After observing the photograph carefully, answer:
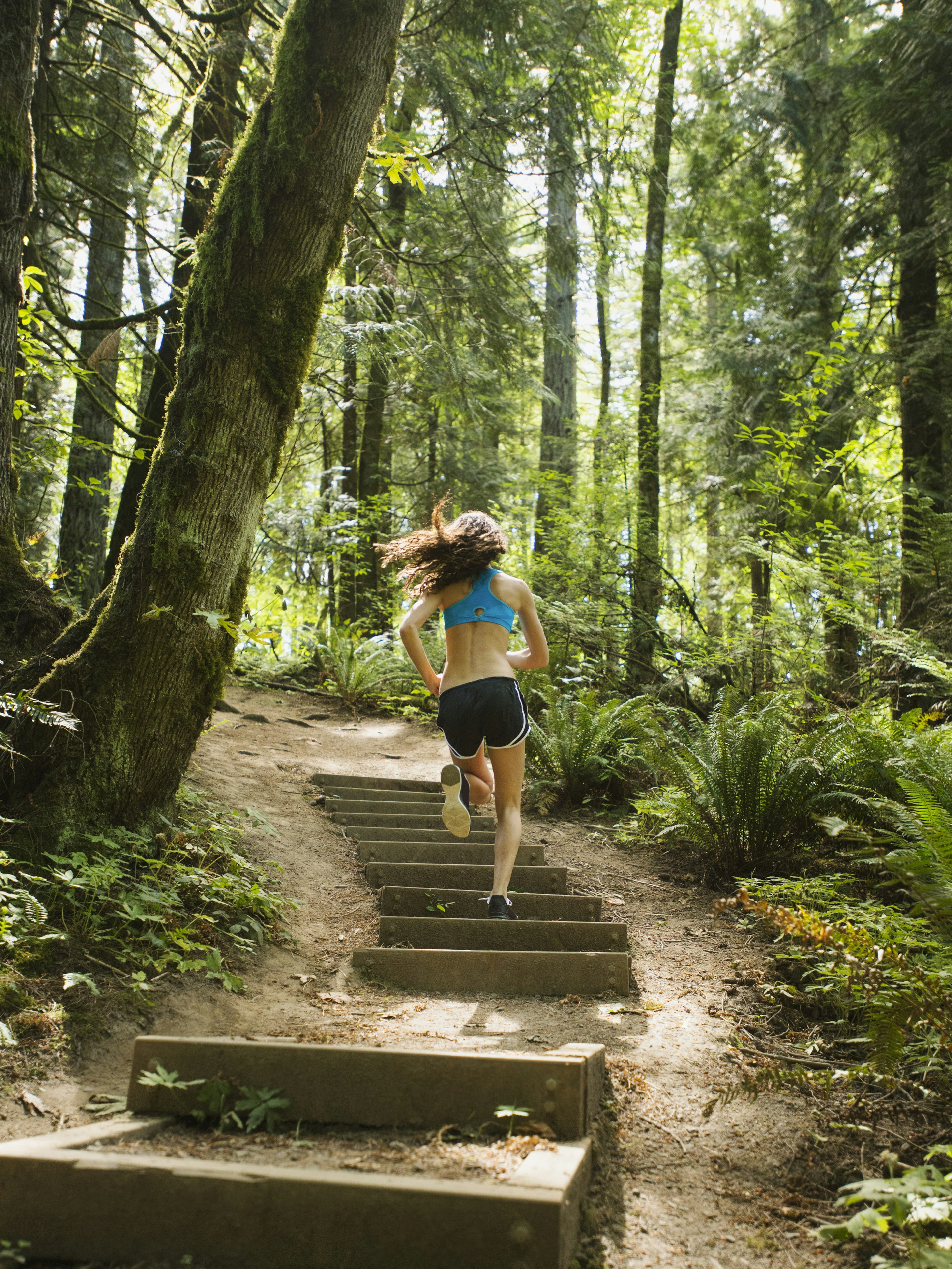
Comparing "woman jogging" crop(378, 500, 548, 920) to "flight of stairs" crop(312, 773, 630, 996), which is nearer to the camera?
"flight of stairs" crop(312, 773, 630, 996)

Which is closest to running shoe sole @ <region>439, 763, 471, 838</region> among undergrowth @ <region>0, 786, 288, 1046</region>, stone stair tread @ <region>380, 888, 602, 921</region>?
stone stair tread @ <region>380, 888, 602, 921</region>

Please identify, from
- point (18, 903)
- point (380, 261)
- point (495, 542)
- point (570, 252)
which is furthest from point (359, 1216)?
point (570, 252)

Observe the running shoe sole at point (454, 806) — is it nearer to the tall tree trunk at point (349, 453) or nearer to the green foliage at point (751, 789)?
the green foliage at point (751, 789)

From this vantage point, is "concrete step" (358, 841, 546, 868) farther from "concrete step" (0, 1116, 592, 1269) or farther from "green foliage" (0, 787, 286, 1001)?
"concrete step" (0, 1116, 592, 1269)

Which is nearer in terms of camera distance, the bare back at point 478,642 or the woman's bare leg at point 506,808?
the woman's bare leg at point 506,808

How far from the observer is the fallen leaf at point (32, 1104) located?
2.60m

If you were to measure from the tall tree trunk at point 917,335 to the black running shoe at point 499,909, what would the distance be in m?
6.52

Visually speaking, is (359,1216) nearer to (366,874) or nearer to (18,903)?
(18,903)

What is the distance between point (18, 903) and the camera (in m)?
3.50

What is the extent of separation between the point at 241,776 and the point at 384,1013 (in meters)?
4.01

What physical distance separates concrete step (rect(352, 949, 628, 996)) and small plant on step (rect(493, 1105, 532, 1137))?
1693 mm

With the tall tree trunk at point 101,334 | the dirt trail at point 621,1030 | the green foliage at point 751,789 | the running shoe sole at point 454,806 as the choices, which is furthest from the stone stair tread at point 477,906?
the tall tree trunk at point 101,334

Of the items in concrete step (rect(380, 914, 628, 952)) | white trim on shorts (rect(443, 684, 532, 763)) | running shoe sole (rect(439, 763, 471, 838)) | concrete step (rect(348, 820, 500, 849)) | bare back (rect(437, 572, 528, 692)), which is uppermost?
bare back (rect(437, 572, 528, 692))

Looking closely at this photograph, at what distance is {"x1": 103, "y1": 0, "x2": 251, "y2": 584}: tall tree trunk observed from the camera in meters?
6.91
